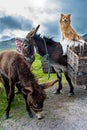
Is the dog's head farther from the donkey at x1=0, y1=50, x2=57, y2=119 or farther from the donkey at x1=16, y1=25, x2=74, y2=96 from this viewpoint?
the donkey at x1=0, y1=50, x2=57, y2=119

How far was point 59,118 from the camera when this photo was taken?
30.0 ft

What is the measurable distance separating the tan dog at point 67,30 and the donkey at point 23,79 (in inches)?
100

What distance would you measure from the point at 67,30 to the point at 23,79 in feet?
12.2

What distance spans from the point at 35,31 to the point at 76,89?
2.70 metres

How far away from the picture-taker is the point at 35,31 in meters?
10.6

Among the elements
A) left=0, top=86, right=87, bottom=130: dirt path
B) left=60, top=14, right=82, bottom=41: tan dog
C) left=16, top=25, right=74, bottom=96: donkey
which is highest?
left=60, top=14, right=82, bottom=41: tan dog

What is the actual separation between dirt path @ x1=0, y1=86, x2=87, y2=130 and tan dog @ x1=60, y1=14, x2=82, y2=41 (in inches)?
82.1

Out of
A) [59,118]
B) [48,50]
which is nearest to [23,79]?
[59,118]

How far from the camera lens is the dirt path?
8.69m

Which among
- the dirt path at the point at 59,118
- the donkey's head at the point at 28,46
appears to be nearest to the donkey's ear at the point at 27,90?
the dirt path at the point at 59,118

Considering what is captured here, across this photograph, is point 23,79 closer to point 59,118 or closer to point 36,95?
point 36,95

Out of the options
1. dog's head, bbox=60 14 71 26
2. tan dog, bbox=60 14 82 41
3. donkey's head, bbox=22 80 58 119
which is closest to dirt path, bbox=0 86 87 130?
donkey's head, bbox=22 80 58 119

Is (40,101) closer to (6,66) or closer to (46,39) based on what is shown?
(6,66)

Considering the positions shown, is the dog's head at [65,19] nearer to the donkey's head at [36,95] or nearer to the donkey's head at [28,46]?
the donkey's head at [28,46]
